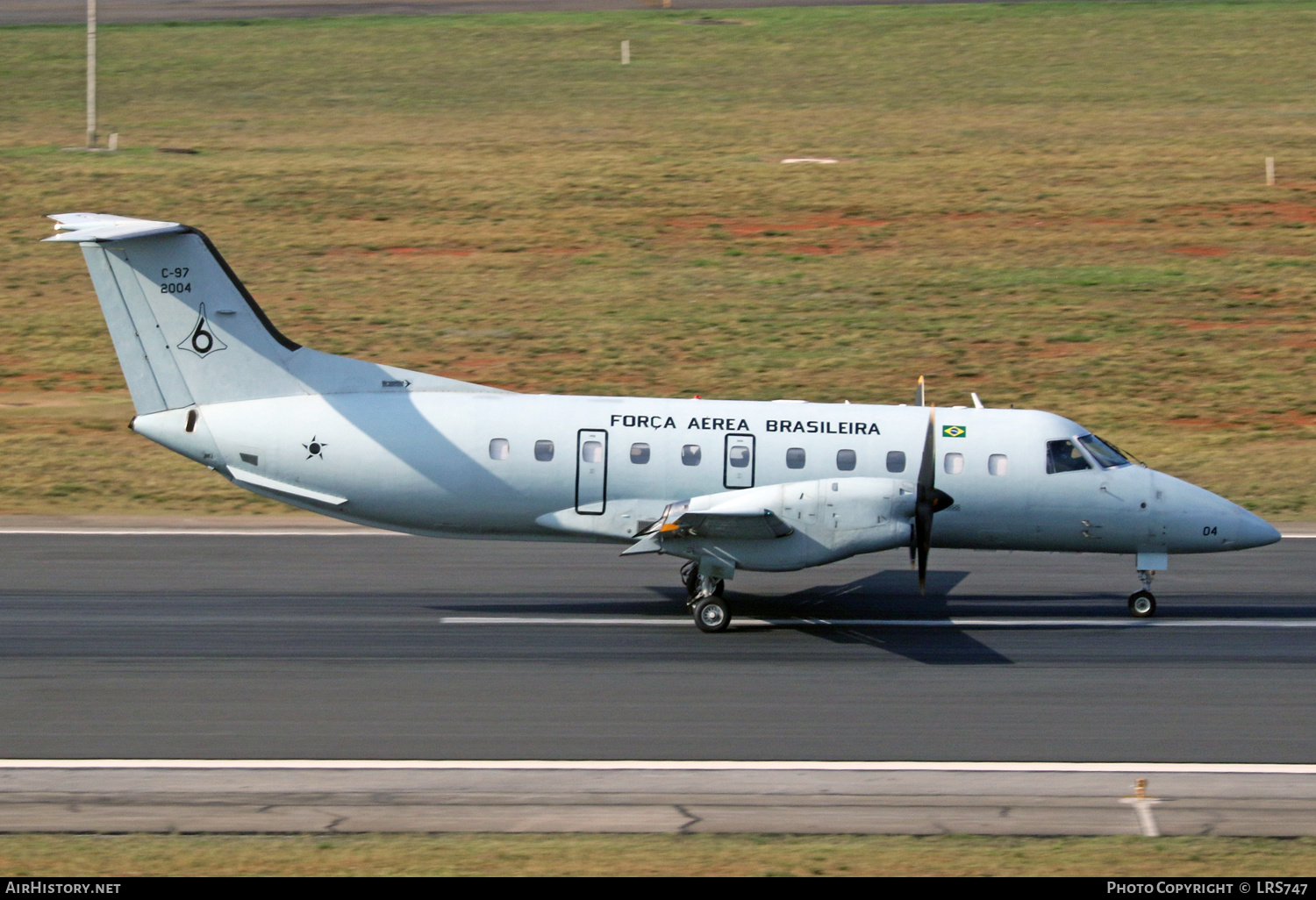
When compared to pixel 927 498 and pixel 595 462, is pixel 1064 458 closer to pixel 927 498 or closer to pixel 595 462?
pixel 927 498

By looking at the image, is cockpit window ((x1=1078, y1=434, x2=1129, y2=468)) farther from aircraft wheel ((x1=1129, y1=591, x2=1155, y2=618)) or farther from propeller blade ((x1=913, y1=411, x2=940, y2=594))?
propeller blade ((x1=913, y1=411, x2=940, y2=594))

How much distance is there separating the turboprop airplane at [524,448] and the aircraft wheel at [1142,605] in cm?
2

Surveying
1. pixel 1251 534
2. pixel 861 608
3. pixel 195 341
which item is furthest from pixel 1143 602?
pixel 195 341

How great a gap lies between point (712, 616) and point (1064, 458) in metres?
5.14

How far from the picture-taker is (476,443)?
57.2 feet

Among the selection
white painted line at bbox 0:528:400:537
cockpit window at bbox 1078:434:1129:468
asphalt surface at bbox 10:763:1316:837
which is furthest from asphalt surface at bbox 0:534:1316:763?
cockpit window at bbox 1078:434:1129:468

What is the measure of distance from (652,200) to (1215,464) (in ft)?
67.8

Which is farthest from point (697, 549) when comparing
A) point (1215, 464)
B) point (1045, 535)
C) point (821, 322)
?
point (821, 322)

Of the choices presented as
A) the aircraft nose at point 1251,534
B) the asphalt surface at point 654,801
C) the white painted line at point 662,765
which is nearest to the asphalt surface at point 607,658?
the white painted line at point 662,765

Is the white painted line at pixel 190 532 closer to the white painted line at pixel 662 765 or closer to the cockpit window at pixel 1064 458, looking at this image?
the white painted line at pixel 662 765

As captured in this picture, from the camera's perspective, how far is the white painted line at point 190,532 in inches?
858

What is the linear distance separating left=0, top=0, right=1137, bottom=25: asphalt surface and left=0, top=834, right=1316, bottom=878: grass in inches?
2405

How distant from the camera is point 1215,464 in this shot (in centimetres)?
2655
